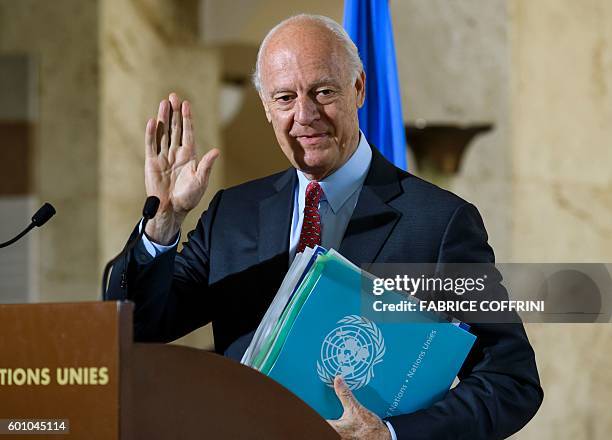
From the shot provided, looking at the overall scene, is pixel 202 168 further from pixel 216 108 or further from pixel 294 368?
pixel 216 108

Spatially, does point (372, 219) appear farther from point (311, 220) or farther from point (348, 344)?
point (348, 344)

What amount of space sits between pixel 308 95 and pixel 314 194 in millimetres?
210

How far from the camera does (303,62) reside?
203 centimetres

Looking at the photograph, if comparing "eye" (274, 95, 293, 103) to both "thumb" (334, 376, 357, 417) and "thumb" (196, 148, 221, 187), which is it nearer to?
"thumb" (196, 148, 221, 187)

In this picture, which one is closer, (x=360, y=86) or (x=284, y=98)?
(x=284, y=98)

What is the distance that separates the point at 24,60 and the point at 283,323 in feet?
13.7

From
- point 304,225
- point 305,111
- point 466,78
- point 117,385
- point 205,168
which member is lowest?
point 117,385

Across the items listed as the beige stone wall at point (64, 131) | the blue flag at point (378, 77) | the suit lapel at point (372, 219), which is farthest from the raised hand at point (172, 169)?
the beige stone wall at point (64, 131)

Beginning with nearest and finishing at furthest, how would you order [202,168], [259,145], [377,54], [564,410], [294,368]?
[294,368]
[202,168]
[377,54]
[564,410]
[259,145]

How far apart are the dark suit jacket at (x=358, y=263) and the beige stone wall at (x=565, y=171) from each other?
285 centimetres

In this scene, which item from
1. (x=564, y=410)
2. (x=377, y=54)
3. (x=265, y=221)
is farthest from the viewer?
(x=564, y=410)

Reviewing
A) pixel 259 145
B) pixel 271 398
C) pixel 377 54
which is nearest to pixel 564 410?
pixel 377 54

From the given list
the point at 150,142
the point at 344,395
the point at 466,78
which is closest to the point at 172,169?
the point at 150,142

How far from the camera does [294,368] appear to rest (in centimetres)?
173
